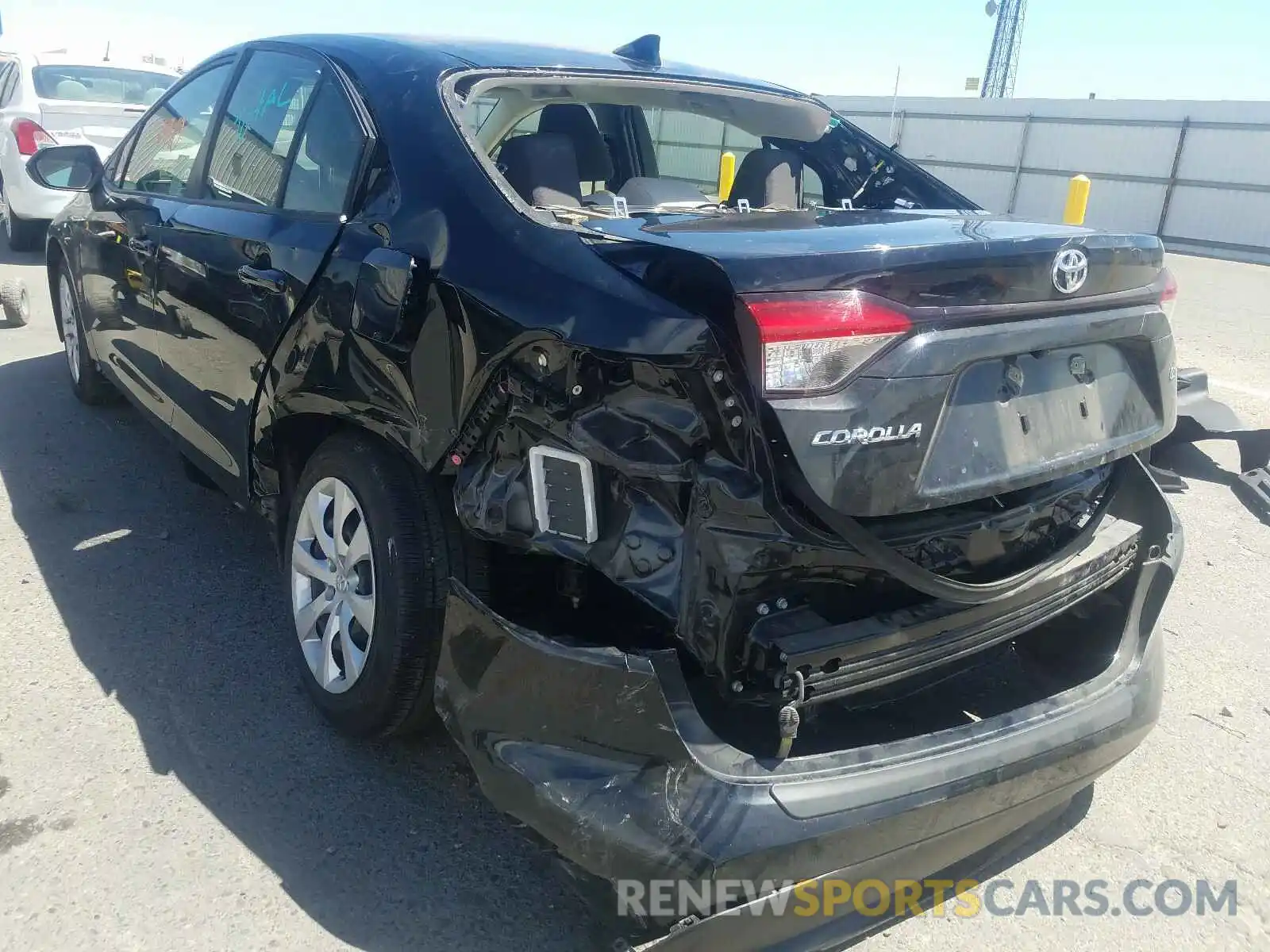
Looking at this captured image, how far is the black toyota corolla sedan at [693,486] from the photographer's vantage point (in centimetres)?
175

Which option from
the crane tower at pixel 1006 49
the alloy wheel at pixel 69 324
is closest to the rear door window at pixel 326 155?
the alloy wheel at pixel 69 324

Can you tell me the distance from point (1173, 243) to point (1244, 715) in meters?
18.4

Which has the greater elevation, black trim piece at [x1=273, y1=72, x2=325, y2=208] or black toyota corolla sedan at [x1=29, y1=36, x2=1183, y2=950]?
black trim piece at [x1=273, y1=72, x2=325, y2=208]

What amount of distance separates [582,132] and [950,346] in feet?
6.02

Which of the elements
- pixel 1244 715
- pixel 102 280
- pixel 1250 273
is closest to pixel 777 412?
pixel 1244 715

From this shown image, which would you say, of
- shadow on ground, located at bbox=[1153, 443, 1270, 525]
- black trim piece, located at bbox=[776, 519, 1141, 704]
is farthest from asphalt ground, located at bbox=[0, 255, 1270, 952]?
shadow on ground, located at bbox=[1153, 443, 1270, 525]

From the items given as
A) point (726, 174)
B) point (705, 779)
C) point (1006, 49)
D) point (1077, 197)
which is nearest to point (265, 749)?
point (705, 779)

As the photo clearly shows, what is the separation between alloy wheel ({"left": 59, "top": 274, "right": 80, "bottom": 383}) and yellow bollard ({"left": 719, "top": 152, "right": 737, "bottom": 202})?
3329 millimetres

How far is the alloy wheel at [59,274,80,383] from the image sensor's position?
5.06 m

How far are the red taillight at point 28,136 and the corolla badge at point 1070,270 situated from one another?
9510mm

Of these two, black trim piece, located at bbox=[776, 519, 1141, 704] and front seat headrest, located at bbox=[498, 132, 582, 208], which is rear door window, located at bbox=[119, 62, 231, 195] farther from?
black trim piece, located at bbox=[776, 519, 1141, 704]

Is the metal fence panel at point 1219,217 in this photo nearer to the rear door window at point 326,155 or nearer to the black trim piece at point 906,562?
the black trim piece at point 906,562

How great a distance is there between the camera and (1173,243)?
18.7 metres

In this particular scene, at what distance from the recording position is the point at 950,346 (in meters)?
1.82
